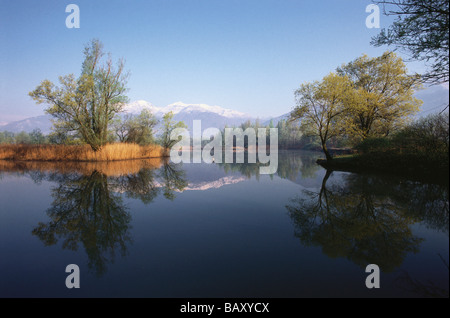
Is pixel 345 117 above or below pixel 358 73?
below

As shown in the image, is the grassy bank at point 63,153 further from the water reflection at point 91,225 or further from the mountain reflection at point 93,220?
the water reflection at point 91,225

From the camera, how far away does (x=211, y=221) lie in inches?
239

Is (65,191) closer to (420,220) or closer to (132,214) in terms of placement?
(132,214)

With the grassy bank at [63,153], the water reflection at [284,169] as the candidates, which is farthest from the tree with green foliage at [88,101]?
the water reflection at [284,169]

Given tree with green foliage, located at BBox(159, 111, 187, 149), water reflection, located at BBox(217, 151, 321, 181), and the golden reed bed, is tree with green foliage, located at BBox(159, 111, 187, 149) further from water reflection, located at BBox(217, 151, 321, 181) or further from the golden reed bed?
the golden reed bed

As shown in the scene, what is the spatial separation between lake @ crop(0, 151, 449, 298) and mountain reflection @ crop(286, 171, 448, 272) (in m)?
0.03

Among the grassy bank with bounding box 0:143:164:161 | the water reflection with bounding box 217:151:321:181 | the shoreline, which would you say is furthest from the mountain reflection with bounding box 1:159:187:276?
the grassy bank with bounding box 0:143:164:161

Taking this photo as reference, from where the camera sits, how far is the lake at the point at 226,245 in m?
3.14

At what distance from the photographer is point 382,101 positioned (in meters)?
21.2

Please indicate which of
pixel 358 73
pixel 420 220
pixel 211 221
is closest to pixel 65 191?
pixel 211 221

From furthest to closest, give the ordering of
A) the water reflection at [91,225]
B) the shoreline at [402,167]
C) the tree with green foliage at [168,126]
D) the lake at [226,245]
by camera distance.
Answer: the tree with green foliage at [168,126]
the shoreline at [402,167]
the water reflection at [91,225]
the lake at [226,245]

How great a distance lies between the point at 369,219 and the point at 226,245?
4.29 m

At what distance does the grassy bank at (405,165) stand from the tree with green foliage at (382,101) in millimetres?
4186
